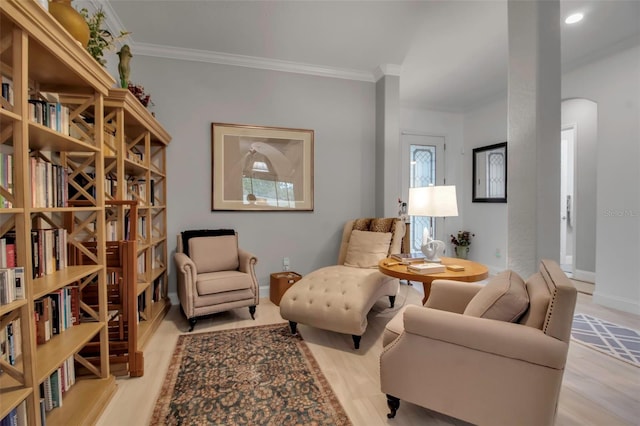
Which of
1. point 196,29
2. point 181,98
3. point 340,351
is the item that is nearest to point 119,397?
point 340,351

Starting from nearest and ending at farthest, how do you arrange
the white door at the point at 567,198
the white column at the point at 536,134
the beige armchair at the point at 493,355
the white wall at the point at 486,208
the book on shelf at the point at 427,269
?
the beige armchair at the point at 493,355 < the white column at the point at 536,134 < the book on shelf at the point at 427,269 < the white wall at the point at 486,208 < the white door at the point at 567,198

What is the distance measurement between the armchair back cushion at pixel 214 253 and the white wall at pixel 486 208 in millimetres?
3920

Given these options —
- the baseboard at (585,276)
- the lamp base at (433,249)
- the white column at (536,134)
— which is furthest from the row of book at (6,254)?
the baseboard at (585,276)

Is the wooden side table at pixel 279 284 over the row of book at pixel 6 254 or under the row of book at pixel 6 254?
under

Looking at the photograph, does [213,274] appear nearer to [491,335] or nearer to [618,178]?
[491,335]

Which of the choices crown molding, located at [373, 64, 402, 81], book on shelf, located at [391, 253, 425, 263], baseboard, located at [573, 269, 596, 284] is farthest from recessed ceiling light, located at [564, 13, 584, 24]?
baseboard, located at [573, 269, 596, 284]

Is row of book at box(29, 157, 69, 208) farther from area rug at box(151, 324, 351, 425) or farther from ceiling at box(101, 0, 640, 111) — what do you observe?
ceiling at box(101, 0, 640, 111)

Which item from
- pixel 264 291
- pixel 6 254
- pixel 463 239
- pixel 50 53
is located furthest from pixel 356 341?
pixel 463 239

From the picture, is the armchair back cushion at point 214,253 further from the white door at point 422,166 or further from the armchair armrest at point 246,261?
the white door at point 422,166

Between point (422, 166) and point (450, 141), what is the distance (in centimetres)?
70

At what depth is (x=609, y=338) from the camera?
8.13 ft

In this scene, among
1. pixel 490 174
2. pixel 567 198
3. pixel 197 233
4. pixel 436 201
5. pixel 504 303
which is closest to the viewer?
pixel 504 303

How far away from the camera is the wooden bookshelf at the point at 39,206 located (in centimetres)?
113

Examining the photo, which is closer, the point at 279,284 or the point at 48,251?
the point at 48,251
